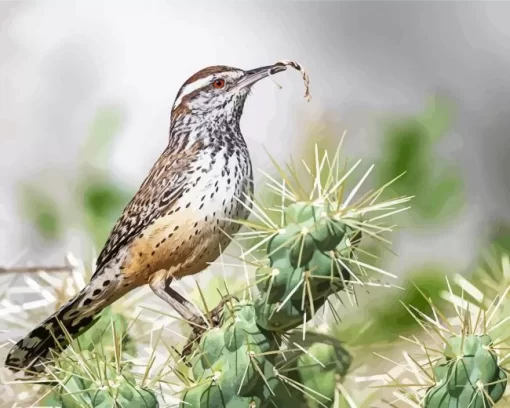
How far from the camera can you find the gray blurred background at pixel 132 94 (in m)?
1.51

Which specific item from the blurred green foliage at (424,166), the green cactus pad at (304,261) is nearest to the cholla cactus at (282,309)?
the green cactus pad at (304,261)

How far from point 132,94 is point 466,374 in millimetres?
1002

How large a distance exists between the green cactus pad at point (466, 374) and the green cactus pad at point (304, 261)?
12 centimetres

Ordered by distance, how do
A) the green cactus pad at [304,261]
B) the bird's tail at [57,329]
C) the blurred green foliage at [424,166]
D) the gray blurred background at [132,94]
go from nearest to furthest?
the green cactus pad at [304,261] < the bird's tail at [57,329] < the gray blurred background at [132,94] < the blurred green foliage at [424,166]

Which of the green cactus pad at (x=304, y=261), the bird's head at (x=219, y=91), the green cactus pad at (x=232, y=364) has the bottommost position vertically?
the green cactus pad at (x=232, y=364)

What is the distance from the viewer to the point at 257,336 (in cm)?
74

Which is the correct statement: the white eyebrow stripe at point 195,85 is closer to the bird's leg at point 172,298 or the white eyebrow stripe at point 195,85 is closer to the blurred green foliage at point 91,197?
the bird's leg at point 172,298

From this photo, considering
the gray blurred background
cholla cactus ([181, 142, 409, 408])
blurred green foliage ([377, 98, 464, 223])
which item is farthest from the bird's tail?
blurred green foliage ([377, 98, 464, 223])

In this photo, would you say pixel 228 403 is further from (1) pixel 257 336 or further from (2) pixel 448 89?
(2) pixel 448 89

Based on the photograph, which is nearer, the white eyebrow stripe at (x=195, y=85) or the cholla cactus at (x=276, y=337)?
the cholla cactus at (x=276, y=337)

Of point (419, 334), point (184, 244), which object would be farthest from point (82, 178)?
point (419, 334)

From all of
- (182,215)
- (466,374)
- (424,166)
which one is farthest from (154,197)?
(424,166)

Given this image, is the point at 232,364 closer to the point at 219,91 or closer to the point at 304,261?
the point at 304,261

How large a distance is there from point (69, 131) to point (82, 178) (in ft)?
0.33
